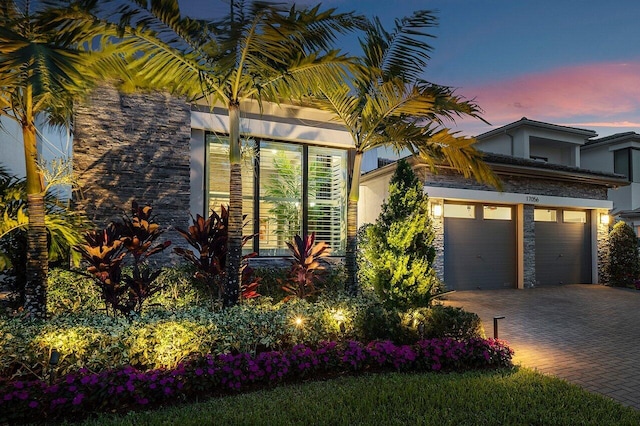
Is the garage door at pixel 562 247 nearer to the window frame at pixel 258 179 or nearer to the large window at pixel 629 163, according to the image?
the large window at pixel 629 163

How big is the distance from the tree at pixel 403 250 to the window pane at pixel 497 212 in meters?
7.24

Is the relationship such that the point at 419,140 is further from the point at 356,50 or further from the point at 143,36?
the point at 143,36

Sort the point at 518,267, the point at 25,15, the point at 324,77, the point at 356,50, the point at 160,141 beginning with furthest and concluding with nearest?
1. the point at 518,267
2. the point at 160,141
3. the point at 356,50
4. the point at 324,77
5. the point at 25,15

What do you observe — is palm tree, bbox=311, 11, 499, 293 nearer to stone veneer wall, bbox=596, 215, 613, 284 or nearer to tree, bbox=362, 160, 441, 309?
tree, bbox=362, 160, 441, 309

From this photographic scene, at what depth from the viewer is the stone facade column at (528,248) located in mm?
13250

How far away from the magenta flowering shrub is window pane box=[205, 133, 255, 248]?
4863 millimetres

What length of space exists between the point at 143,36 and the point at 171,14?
1.56 ft

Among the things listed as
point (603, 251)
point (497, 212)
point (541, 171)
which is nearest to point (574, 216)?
point (603, 251)

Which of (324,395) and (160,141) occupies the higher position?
(160,141)

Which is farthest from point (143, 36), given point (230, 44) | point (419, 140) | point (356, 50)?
point (419, 140)

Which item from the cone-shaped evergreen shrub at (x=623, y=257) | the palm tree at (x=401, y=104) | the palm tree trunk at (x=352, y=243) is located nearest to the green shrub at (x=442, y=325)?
the palm tree trunk at (x=352, y=243)

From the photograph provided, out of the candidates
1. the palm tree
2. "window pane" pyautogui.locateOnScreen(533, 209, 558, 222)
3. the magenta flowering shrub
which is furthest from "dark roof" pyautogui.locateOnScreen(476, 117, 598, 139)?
the magenta flowering shrub

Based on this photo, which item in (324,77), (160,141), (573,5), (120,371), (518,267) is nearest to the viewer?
(120,371)

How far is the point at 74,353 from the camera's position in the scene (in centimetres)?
405
